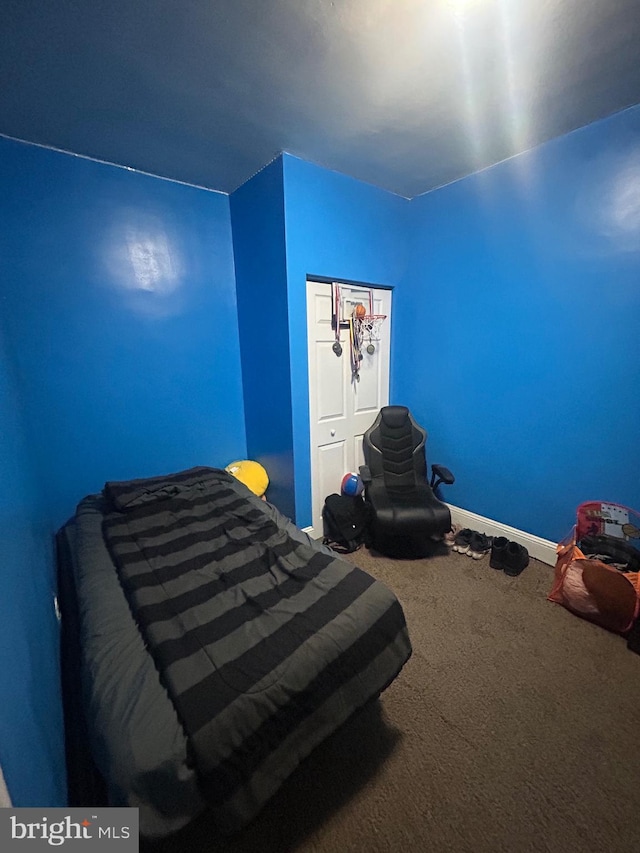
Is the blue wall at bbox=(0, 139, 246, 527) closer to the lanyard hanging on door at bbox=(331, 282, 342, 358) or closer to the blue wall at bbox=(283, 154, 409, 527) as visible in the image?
the blue wall at bbox=(283, 154, 409, 527)

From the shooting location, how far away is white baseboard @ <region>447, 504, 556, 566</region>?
234 cm

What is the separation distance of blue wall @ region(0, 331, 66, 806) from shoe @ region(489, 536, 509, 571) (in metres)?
2.44

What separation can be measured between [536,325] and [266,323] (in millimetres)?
1928

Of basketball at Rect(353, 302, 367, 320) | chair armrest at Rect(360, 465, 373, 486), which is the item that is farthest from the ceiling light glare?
chair armrest at Rect(360, 465, 373, 486)

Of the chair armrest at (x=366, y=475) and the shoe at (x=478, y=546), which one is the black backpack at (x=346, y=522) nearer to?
the chair armrest at (x=366, y=475)

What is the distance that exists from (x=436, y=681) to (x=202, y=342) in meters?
2.65

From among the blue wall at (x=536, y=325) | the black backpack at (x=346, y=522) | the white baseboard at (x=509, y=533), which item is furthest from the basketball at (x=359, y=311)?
the white baseboard at (x=509, y=533)

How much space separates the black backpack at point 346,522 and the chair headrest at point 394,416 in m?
0.69

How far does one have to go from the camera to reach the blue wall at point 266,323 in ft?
7.25

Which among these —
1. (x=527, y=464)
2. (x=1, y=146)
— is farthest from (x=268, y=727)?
(x=1, y=146)

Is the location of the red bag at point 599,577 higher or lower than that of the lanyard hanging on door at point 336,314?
lower

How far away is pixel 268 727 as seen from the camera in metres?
0.93

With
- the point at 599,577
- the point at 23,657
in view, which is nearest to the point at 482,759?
the point at 599,577

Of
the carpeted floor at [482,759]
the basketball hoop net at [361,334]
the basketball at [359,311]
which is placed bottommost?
the carpeted floor at [482,759]
